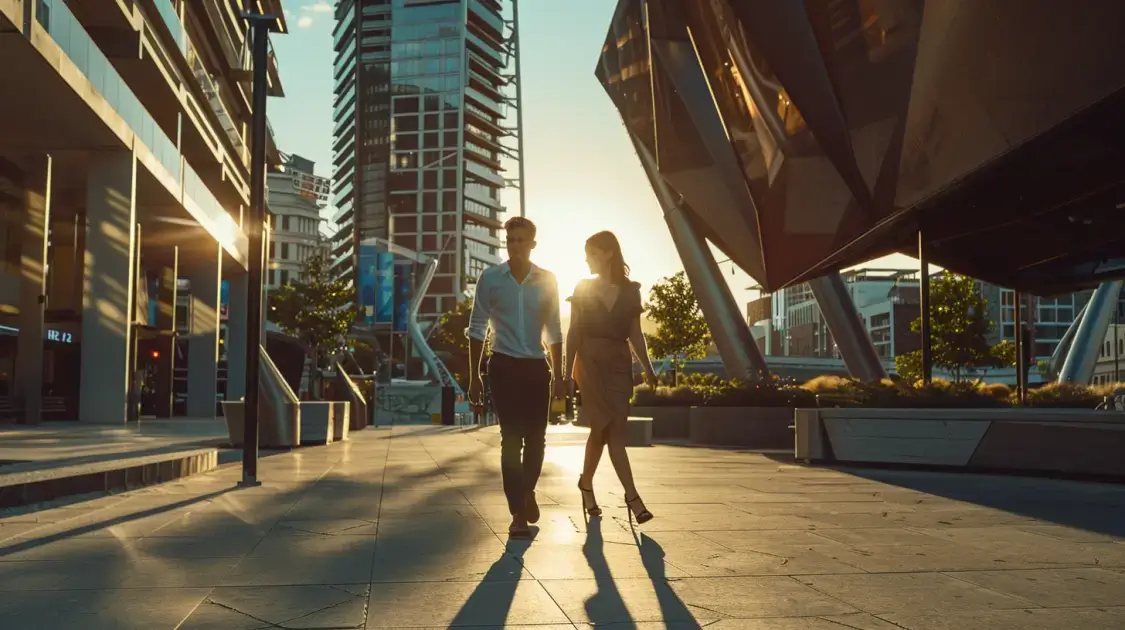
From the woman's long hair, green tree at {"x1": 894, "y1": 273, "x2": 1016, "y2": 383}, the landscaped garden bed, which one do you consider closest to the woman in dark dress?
the woman's long hair

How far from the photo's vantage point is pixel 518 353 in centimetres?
623

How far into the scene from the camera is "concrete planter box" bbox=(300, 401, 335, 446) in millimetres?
18281

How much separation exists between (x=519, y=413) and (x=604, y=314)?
97 cm

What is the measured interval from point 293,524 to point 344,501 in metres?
1.52

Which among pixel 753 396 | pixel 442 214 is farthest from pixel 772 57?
pixel 442 214

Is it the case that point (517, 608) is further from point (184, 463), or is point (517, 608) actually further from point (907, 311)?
point (907, 311)

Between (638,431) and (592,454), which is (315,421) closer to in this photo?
(638,431)

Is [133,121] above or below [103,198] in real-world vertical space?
above

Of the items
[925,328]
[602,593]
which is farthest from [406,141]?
[602,593]

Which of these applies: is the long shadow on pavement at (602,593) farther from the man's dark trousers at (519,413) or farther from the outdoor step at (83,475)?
the outdoor step at (83,475)

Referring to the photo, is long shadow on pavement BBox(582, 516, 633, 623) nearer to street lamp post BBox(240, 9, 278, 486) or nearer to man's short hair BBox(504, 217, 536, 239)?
man's short hair BBox(504, 217, 536, 239)

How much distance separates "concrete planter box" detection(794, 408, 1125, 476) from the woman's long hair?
5.98 metres

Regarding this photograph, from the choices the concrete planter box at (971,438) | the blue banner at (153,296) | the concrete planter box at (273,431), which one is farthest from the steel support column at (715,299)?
the blue banner at (153,296)

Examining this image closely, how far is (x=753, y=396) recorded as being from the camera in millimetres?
20906
